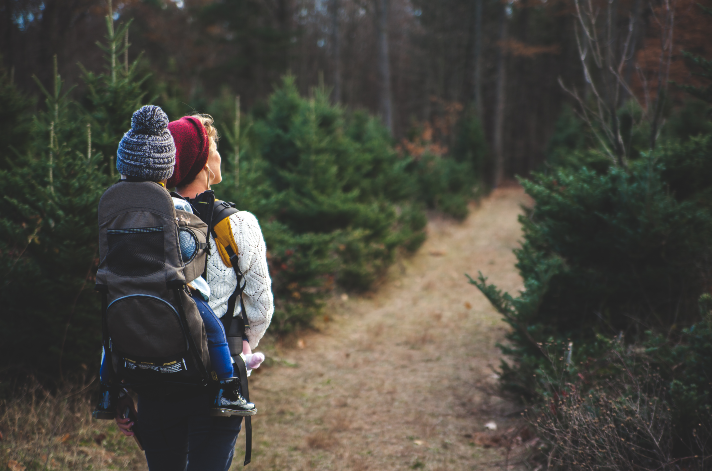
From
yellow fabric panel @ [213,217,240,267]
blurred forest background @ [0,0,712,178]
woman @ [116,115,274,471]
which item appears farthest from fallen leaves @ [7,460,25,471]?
blurred forest background @ [0,0,712,178]

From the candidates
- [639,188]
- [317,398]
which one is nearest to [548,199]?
[639,188]

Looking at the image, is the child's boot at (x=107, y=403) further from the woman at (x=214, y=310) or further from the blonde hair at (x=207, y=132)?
the blonde hair at (x=207, y=132)

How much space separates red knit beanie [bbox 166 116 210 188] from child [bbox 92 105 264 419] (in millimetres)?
161

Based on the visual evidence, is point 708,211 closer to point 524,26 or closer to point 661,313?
point 661,313

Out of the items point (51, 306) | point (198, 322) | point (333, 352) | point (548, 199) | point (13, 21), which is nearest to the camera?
point (198, 322)

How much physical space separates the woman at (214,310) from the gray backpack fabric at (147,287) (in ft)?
0.74

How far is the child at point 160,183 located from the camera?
71.7 inches

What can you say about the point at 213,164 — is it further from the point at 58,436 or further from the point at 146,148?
the point at 58,436

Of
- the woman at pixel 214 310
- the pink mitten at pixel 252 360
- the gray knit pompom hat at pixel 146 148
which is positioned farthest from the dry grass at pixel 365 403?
the gray knit pompom hat at pixel 146 148

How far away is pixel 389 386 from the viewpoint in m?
5.37

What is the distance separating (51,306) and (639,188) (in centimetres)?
484

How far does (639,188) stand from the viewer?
13.6 feet

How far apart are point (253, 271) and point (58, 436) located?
8.49 ft

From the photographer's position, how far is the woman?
201 centimetres
